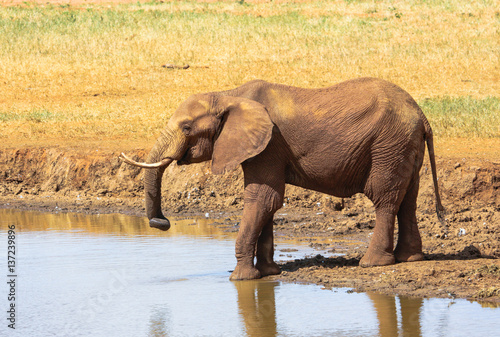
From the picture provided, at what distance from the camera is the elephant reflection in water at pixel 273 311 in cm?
679

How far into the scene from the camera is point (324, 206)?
13125 millimetres

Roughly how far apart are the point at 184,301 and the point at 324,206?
5.57 meters

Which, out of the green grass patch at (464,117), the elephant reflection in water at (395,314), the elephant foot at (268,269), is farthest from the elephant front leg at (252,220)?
the green grass patch at (464,117)

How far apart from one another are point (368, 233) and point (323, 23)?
70.1 feet

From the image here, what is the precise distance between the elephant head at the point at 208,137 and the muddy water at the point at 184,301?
966 mm

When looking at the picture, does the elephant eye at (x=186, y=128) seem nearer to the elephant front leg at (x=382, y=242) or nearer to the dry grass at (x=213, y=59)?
the elephant front leg at (x=382, y=242)

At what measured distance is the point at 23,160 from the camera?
1642cm

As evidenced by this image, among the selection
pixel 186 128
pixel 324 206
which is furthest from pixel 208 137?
pixel 324 206

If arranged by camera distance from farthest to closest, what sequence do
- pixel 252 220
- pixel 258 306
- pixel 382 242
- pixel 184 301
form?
pixel 382 242 < pixel 252 220 < pixel 184 301 < pixel 258 306

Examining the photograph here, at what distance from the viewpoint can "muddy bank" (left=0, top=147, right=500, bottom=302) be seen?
27.2ft

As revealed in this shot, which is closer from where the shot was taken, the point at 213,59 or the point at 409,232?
the point at 409,232

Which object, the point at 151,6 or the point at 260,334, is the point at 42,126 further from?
the point at 151,6

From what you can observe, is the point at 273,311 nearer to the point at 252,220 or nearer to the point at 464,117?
the point at 252,220

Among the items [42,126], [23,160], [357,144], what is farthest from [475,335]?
[42,126]
